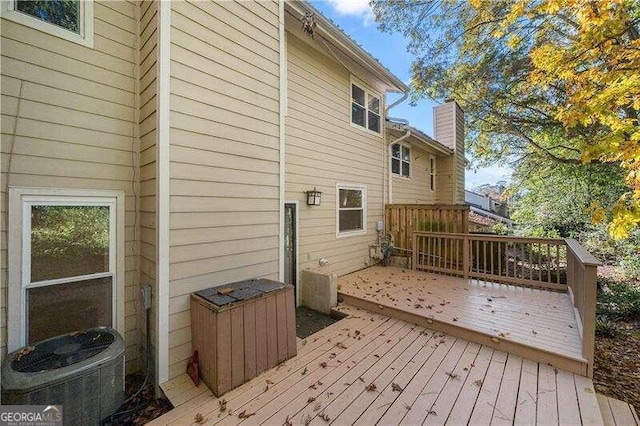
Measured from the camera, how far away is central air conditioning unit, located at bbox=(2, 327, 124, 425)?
1906 millimetres

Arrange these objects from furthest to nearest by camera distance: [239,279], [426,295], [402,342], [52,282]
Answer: [426,295], [402,342], [239,279], [52,282]

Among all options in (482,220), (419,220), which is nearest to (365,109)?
(419,220)

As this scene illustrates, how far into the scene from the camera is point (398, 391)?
2.59 metres

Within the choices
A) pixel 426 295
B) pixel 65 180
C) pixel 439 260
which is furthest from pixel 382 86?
pixel 65 180

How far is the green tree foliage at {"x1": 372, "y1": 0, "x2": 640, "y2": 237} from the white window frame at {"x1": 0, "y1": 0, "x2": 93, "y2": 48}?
6.31 m

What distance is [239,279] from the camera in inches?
130

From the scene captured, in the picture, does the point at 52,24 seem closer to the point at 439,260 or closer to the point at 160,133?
the point at 160,133

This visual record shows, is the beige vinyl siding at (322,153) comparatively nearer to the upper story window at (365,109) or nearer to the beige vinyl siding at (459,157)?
the upper story window at (365,109)

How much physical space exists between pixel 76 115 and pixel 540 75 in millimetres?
8182

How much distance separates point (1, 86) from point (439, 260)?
24.5ft

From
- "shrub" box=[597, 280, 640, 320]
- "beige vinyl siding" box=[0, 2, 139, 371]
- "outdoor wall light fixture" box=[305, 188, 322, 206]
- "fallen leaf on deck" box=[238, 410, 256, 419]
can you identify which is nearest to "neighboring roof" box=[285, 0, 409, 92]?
"beige vinyl siding" box=[0, 2, 139, 371]

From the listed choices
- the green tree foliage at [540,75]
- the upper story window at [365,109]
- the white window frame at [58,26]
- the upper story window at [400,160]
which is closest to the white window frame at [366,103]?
the upper story window at [365,109]

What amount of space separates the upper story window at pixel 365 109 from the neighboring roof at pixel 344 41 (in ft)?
1.91

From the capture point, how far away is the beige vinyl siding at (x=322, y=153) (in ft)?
17.5
